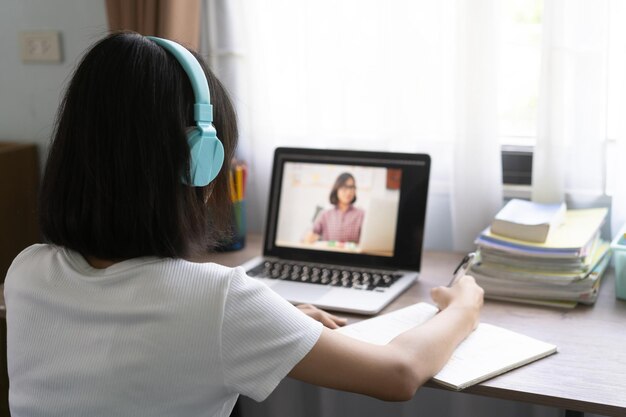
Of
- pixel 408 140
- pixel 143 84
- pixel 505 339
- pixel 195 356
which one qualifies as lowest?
pixel 505 339

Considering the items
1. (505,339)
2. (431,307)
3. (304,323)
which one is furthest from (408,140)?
(304,323)

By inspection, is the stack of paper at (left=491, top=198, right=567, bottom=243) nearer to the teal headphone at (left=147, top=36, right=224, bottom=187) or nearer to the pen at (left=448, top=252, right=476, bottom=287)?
the pen at (left=448, top=252, right=476, bottom=287)

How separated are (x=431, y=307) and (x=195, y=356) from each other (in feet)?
1.99

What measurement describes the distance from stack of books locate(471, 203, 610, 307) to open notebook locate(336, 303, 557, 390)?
18 centimetres

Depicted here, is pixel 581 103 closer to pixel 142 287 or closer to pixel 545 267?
pixel 545 267

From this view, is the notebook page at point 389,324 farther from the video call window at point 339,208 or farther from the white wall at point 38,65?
the white wall at point 38,65

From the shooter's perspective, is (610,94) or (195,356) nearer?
(195,356)

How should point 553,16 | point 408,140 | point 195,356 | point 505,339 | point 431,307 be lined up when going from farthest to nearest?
point 408,140, point 553,16, point 431,307, point 505,339, point 195,356

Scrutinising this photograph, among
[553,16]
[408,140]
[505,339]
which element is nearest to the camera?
[505,339]

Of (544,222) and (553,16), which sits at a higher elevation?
(553,16)

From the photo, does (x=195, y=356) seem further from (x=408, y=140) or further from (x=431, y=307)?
(x=408, y=140)

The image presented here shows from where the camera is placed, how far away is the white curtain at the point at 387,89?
1801 mm

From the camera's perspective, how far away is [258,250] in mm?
1925

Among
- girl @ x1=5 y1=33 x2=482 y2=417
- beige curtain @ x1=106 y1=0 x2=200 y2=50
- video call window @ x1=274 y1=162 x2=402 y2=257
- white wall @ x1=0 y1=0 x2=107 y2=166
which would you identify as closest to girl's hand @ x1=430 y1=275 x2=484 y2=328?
video call window @ x1=274 y1=162 x2=402 y2=257
